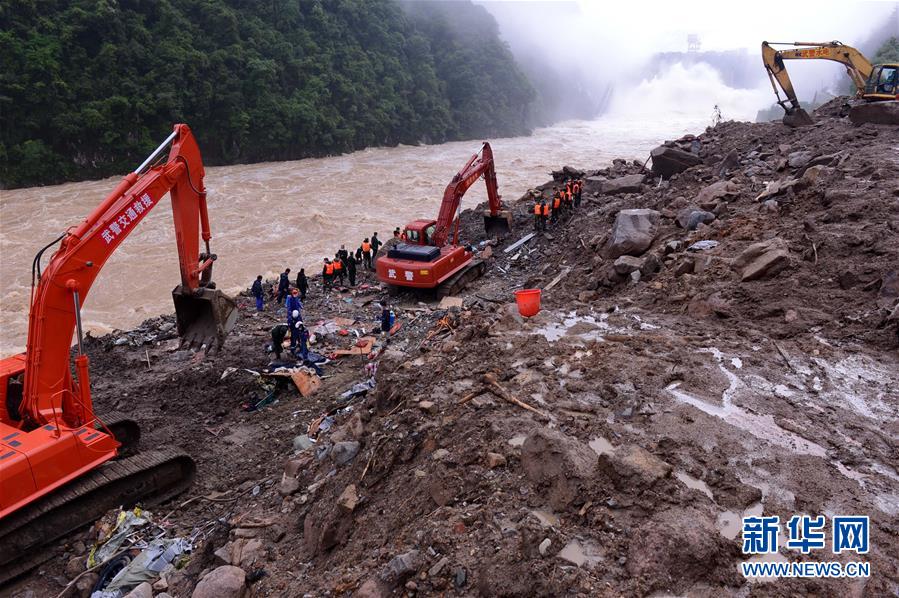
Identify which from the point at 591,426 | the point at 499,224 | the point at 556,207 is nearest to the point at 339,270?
the point at 499,224

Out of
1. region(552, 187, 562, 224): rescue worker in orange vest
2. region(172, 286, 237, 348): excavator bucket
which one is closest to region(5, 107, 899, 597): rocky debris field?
region(172, 286, 237, 348): excavator bucket

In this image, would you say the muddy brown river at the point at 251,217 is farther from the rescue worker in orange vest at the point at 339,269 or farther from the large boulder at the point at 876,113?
the large boulder at the point at 876,113

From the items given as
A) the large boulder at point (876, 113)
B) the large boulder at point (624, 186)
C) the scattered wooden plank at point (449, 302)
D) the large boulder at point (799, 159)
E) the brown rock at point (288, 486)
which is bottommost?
the brown rock at point (288, 486)

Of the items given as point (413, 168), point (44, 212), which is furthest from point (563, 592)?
point (413, 168)

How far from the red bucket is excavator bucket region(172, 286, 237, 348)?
3.82 metres

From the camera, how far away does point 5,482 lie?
5266mm

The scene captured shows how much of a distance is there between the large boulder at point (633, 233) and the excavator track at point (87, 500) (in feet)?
26.6

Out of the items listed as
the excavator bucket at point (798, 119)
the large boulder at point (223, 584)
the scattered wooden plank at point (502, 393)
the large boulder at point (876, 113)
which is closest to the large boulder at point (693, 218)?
the scattered wooden plank at point (502, 393)

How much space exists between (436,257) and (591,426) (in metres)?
8.50

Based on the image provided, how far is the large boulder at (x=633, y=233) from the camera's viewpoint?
35.6 feet

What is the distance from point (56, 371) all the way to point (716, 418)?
6503 millimetres

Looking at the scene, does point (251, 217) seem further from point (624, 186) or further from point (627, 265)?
point (627, 265)

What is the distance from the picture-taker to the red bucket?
802cm

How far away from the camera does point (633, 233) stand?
1099 centimetres
